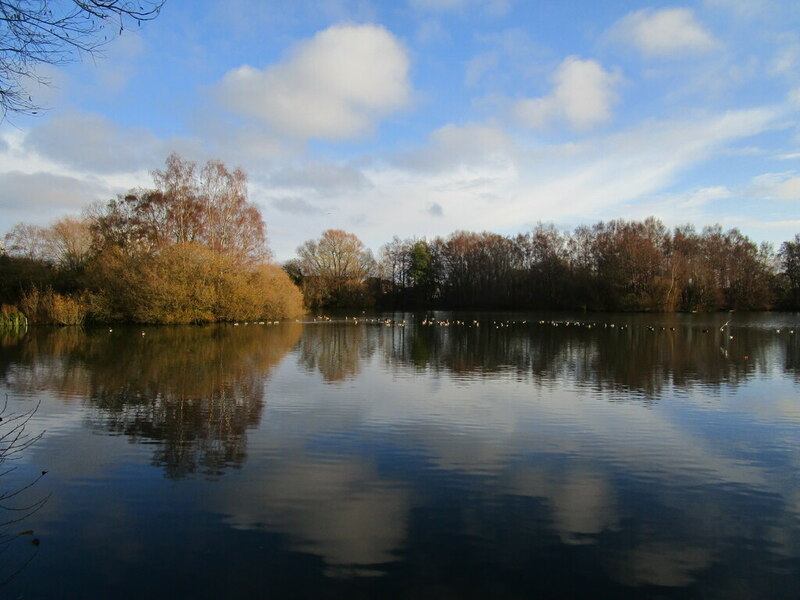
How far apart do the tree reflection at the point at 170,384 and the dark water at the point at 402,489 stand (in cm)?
7

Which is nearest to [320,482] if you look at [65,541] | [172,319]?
[65,541]

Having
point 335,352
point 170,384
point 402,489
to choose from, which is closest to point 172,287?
point 335,352

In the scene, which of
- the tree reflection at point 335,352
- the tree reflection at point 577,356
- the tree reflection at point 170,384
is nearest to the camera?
the tree reflection at point 170,384

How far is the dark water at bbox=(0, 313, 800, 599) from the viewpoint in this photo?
416 centimetres

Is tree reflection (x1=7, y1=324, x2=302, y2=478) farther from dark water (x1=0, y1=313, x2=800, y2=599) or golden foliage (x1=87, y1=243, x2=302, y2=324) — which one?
golden foliage (x1=87, y1=243, x2=302, y2=324)

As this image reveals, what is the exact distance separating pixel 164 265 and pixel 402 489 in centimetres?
2857

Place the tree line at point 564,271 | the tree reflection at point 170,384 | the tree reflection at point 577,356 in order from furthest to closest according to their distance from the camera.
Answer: the tree line at point 564,271
the tree reflection at point 577,356
the tree reflection at point 170,384

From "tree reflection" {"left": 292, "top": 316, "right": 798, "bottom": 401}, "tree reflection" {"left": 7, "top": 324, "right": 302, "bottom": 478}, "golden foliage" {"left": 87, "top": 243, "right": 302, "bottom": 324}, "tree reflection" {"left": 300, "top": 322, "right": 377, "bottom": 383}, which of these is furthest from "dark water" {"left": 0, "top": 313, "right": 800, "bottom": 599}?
"golden foliage" {"left": 87, "top": 243, "right": 302, "bottom": 324}

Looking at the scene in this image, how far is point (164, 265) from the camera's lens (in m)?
30.8

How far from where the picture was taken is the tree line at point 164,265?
102ft

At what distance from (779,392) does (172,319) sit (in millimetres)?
29205

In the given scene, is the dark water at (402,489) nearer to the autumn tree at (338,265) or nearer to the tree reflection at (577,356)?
the tree reflection at (577,356)

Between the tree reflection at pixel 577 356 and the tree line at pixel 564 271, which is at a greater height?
the tree line at pixel 564 271

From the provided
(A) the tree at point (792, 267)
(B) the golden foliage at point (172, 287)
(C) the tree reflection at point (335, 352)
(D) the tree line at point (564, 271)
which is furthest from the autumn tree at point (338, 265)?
(A) the tree at point (792, 267)
